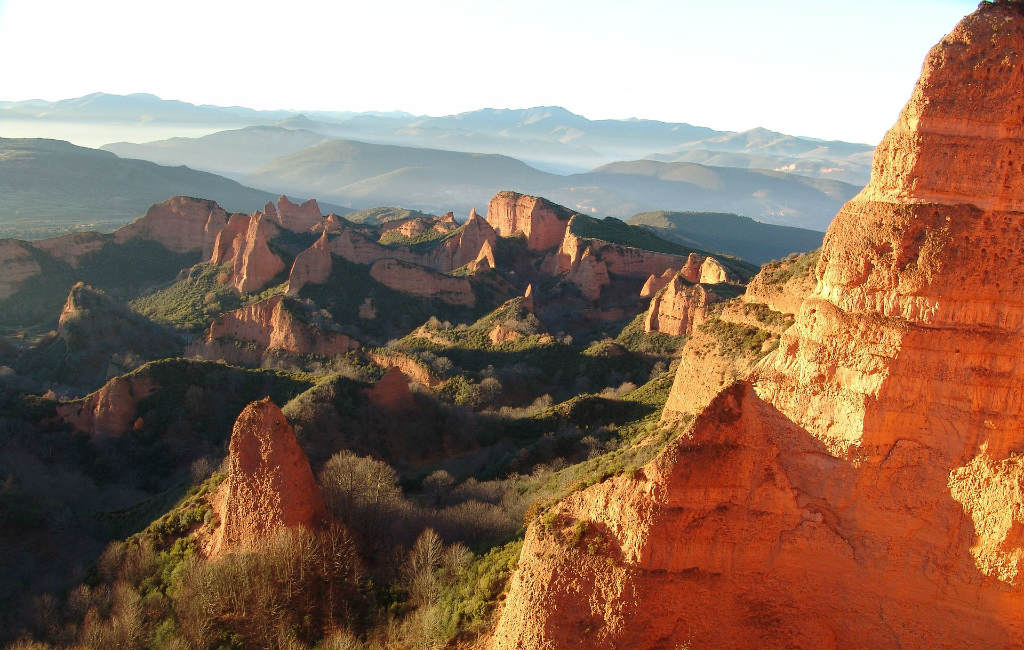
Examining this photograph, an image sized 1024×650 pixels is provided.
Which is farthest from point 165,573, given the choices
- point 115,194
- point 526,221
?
point 115,194

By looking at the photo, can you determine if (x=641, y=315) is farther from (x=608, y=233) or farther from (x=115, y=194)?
(x=115, y=194)

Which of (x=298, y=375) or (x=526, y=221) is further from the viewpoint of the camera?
(x=526, y=221)

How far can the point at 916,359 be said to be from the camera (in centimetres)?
1177

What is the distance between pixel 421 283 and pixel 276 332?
15.1 m

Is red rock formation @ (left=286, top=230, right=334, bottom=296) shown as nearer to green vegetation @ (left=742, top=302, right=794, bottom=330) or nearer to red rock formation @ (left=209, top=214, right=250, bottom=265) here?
red rock formation @ (left=209, top=214, right=250, bottom=265)

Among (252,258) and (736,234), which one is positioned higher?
(736,234)

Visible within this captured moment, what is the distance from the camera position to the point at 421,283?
192 feet

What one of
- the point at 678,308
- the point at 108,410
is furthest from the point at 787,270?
the point at 108,410

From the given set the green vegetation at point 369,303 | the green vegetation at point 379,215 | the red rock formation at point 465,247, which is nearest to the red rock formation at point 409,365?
the green vegetation at point 369,303

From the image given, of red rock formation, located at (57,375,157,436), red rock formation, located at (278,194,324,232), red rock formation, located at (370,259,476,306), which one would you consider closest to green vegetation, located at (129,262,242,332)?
red rock formation, located at (370,259,476,306)

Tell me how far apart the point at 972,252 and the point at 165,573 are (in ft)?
61.6

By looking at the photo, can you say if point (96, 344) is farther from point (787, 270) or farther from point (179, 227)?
point (787, 270)

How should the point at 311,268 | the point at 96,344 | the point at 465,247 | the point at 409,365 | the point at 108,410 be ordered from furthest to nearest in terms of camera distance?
the point at 465,247, the point at 311,268, the point at 96,344, the point at 409,365, the point at 108,410

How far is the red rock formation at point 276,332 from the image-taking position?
148 feet
